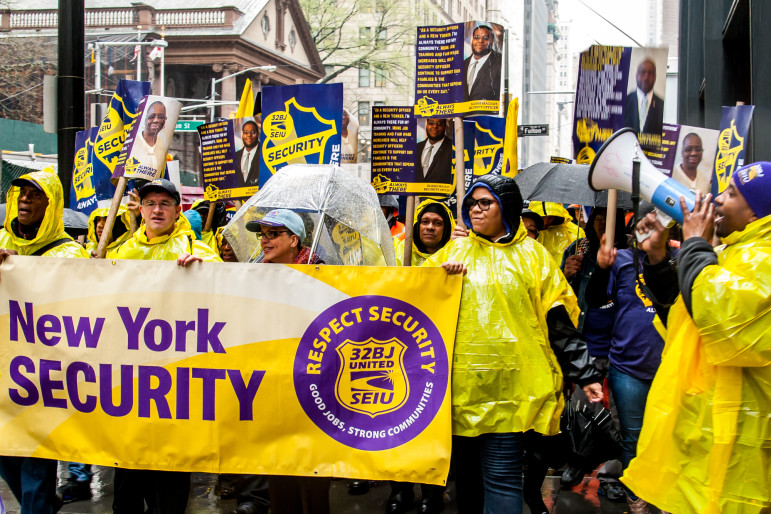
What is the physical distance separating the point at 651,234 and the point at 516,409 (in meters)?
1.07

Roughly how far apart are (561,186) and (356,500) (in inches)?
122

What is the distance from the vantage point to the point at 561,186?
6750 millimetres

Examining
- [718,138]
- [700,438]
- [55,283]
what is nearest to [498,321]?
[700,438]

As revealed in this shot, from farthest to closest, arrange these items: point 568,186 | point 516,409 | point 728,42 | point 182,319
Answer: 1. point 728,42
2. point 568,186
3. point 182,319
4. point 516,409

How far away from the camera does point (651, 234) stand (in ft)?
12.1

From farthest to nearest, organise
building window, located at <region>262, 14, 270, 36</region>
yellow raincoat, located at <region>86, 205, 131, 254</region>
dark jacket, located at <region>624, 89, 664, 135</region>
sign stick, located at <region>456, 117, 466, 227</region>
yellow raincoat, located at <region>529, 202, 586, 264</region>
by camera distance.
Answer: building window, located at <region>262, 14, 270, 36</region>, yellow raincoat, located at <region>529, 202, 586, 264</region>, yellow raincoat, located at <region>86, 205, 131, 254</region>, dark jacket, located at <region>624, 89, 664, 135</region>, sign stick, located at <region>456, 117, 466, 227</region>

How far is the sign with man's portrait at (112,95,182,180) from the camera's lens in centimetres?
521

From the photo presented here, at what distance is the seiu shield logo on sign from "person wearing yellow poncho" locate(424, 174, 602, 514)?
29 centimetres

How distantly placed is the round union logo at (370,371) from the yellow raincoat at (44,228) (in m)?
1.75

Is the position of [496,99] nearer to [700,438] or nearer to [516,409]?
[516,409]

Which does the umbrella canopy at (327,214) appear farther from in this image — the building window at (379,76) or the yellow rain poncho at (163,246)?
the building window at (379,76)

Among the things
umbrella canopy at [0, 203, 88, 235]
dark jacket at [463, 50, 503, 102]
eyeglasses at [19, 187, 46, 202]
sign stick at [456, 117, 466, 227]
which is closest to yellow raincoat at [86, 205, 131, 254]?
umbrella canopy at [0, 203, 88, 235]

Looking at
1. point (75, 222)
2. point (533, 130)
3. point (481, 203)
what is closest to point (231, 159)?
point (75, 222)

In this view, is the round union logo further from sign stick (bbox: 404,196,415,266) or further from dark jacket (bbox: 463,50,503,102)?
dark jacket (bbox: 463,50,503,102)
